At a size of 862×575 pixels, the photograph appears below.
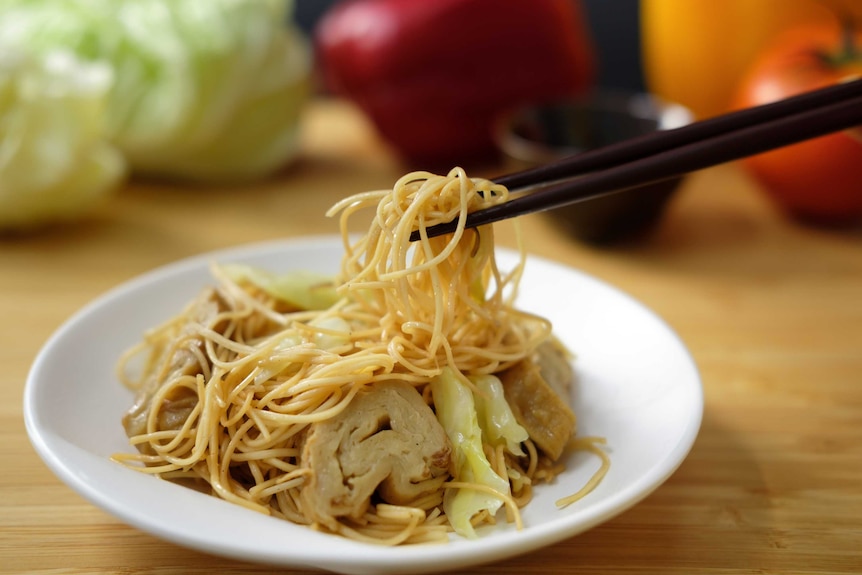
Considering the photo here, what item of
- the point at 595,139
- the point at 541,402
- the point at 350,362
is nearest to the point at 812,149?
the point at 595,139

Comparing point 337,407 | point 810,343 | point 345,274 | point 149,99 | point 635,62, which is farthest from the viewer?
point 635,62

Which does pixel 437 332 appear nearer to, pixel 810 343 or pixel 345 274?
pixel 345 274


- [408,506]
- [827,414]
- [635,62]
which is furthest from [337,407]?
[635,62]

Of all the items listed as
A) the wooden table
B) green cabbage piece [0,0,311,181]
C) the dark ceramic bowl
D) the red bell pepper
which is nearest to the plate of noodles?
the wooden table

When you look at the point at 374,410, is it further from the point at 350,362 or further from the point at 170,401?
the point at 170,401

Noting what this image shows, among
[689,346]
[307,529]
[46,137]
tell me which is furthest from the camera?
[46,137]
